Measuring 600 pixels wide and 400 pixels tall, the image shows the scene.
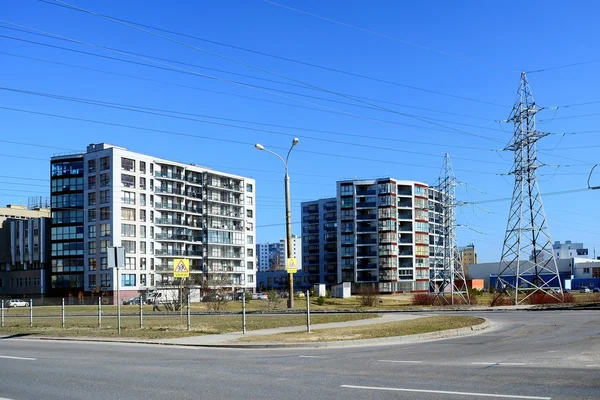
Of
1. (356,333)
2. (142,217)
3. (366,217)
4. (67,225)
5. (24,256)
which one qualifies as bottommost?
(356,333)

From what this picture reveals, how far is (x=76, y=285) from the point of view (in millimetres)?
105562

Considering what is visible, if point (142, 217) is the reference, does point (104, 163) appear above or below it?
above

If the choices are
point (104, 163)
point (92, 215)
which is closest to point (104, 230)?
point (92, 215)

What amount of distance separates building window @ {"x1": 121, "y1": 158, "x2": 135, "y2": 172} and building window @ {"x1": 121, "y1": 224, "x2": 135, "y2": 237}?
896 centimetres

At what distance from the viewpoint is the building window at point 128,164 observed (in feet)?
344

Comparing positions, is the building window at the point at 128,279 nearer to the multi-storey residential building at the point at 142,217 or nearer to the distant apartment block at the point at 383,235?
the multi-storey residential building at the point at 142,217

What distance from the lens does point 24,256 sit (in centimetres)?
11131

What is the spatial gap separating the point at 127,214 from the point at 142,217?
3432 mm

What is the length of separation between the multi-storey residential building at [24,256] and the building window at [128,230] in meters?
14.7

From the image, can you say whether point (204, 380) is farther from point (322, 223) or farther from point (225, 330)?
point (322, 223)

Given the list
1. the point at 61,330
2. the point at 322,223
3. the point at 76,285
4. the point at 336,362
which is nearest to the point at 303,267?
the point at 322,223

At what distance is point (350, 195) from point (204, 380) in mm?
125742

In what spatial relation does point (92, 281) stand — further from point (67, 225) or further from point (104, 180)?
point (104, 180)

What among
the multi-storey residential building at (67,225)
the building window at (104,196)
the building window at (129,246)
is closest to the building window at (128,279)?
the building window at (129,246)
